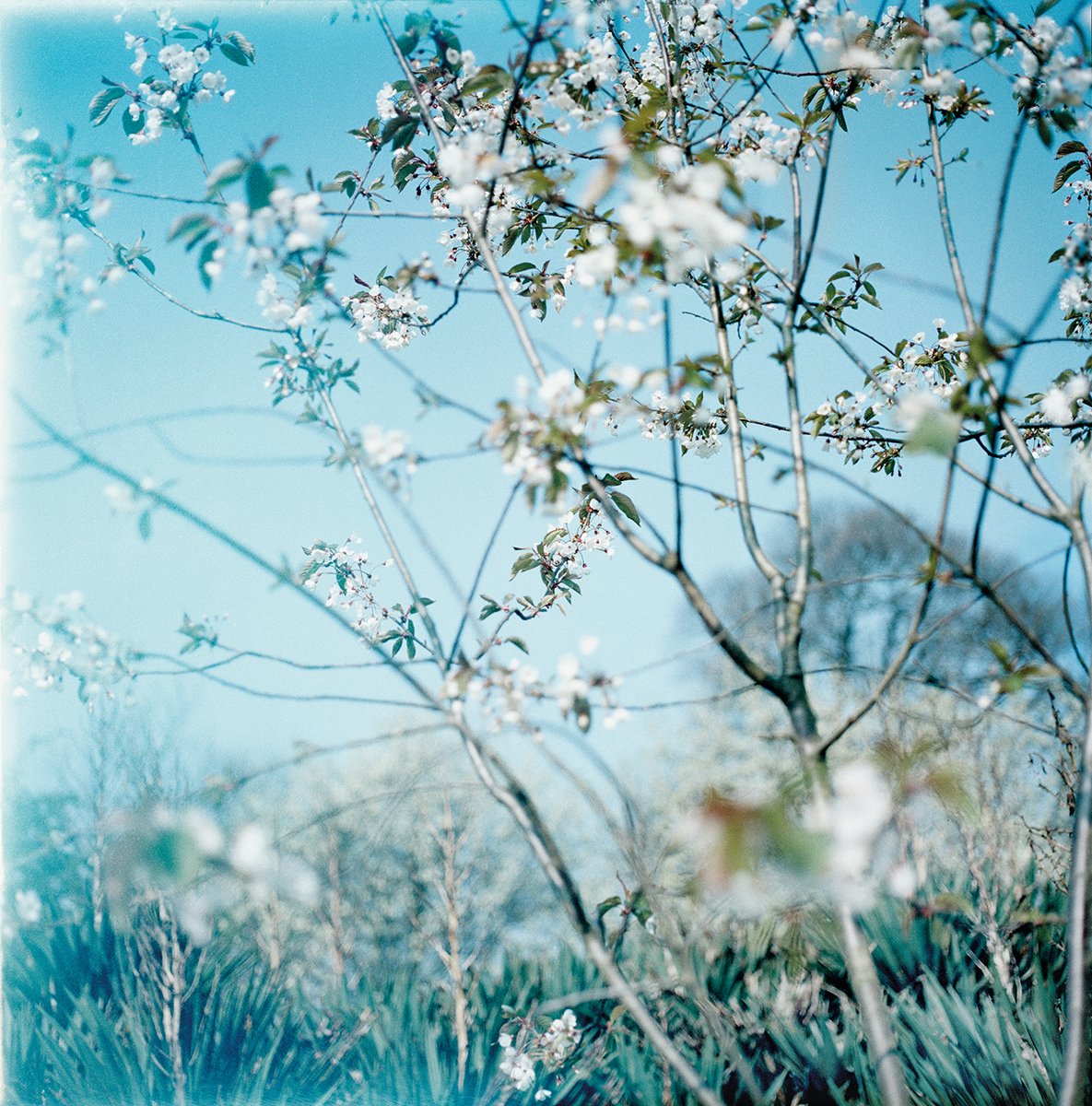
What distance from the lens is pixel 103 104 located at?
2076 mm

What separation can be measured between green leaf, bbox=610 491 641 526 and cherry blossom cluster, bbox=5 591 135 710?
1.08 metres

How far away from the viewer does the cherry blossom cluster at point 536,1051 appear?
242 cm

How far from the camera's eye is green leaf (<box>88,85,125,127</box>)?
2.06 meters

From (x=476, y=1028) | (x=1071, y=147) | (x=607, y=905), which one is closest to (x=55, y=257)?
(x=607, y=905)

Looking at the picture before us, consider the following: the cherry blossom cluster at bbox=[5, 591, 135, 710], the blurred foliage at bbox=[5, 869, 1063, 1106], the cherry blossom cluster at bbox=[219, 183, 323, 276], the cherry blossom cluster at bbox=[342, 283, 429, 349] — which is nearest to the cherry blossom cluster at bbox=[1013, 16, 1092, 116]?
the cherry blossom cluster at bbox=[219, 183, 323, 276]

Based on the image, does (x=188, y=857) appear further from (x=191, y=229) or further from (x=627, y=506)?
(x=627, y=506)

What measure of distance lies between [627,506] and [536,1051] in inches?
74.9

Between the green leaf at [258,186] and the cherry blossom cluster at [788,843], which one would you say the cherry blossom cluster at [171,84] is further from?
the cherry blossom cluster at [788,843]

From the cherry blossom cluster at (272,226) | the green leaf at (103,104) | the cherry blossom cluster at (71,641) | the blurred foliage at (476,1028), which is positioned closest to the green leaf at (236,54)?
the green leaf at (103,104)

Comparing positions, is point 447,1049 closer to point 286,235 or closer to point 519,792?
point 519,792

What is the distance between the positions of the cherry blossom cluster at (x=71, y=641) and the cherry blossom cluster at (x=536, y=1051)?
5.02 ft

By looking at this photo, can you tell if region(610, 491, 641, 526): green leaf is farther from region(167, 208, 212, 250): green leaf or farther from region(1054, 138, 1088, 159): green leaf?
region(1054, 138, 1088, 159): green leaf

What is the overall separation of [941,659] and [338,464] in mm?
12249

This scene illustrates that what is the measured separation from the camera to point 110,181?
152cm
